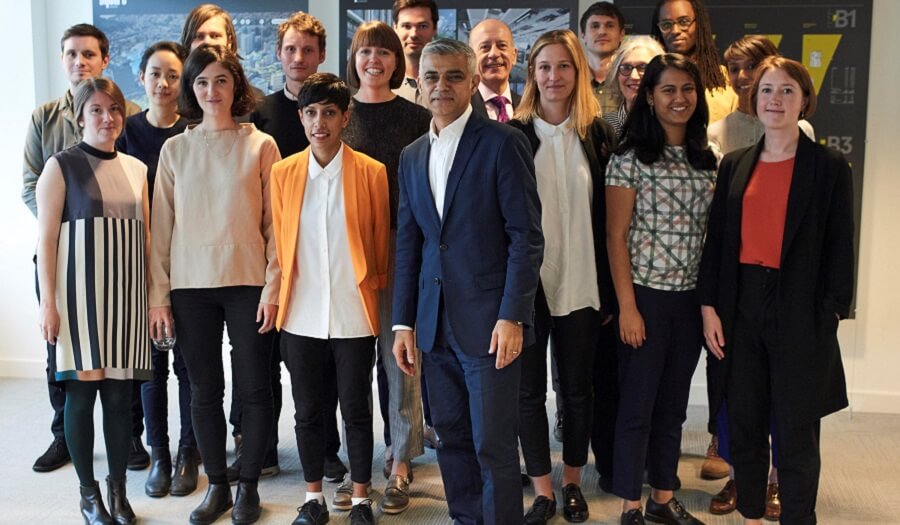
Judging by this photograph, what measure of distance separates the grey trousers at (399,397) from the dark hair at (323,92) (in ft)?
1.75

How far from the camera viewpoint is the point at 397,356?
2.62 metres

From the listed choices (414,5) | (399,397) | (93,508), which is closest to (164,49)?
(414,5)

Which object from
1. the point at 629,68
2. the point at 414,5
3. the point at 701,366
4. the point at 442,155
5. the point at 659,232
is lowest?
the point at 701,366

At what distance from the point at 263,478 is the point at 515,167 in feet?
5.87

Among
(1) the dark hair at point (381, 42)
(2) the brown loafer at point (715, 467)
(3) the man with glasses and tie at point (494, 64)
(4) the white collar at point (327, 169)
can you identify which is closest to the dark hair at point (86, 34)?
(1) the dark hair at point (381, 42)

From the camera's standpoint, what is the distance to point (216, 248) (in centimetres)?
290

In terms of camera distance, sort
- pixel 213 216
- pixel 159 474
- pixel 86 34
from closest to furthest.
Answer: pixel 213 216
pixel 159 474
pixel 86 34

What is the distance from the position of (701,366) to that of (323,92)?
8.70 ft

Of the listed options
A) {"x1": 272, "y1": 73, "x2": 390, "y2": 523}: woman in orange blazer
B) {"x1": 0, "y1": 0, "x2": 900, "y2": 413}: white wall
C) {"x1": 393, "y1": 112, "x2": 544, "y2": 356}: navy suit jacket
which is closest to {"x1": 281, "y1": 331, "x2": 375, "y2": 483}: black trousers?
{"x1": 272, "y1": 73, "x2": 390, "y2": 523}: woman in orange blazer

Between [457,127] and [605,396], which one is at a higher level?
[457,127]

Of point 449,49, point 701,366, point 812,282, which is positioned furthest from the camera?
point 701,366

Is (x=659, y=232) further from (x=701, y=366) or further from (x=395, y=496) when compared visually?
(x=701, y=366)

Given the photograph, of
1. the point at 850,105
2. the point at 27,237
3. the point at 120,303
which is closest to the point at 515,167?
the point at 120,303

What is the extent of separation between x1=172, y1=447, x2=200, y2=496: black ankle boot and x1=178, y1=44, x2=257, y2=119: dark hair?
1.30 m
